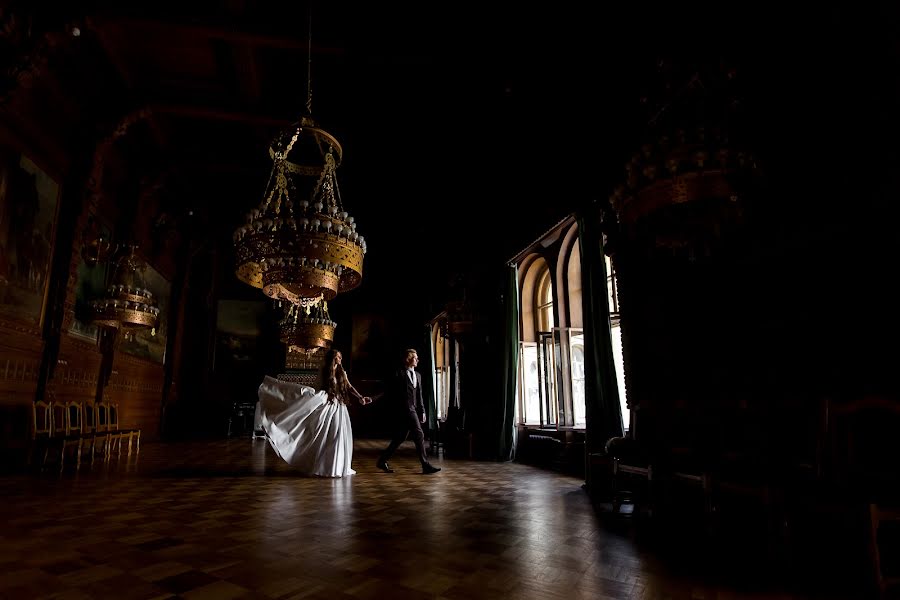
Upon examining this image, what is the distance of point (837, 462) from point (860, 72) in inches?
94.1

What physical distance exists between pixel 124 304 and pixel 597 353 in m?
7.64

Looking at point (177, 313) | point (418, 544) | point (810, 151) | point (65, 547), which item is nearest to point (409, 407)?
point (418, 544)

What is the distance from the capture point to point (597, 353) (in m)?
5.28

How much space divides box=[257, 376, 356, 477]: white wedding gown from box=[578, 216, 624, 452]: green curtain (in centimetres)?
297

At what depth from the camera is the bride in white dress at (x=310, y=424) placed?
5.97 meters

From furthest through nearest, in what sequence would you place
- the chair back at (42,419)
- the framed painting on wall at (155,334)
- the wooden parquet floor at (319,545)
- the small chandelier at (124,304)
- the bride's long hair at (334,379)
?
1. the framed painting on wall at (155,334)
2. the small chandelier at (124,304)
3. the bride's long hair at (334,379)
4. the chair back at (42,419)
5. the wooden parquet floor at (319,545)

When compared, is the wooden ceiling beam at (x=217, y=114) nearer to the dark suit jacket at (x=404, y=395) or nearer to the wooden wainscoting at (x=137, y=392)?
the wooden wainscoting at (x=137, y=392)

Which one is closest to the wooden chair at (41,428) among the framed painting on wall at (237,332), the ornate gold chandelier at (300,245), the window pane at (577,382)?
the ornate gold chandelier at (300,245)

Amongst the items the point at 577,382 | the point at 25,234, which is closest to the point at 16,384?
the point at 25,234

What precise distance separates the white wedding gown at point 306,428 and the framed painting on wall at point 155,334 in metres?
6.13

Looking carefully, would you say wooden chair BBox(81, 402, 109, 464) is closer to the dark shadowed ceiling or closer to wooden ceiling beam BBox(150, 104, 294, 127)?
the dark shadowed ceiling

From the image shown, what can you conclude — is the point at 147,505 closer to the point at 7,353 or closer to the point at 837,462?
the point at 7,353

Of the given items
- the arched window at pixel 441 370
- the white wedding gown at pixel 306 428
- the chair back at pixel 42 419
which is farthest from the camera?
the arched window at pixel 441 370

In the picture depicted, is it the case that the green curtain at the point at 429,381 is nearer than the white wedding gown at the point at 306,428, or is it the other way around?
the white wedding gown at the point at 306,428
